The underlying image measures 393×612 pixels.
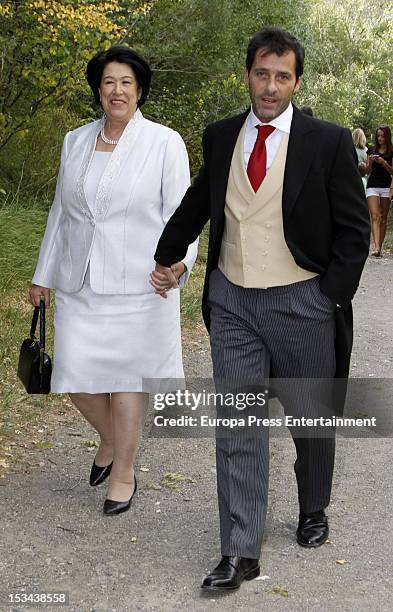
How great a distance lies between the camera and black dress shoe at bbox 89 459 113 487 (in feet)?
19.0

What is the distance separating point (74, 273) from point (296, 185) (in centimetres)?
133

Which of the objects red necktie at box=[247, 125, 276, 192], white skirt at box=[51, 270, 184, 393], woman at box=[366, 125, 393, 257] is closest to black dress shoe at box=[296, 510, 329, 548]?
white skirt at box=[51, 270, 184, 393]

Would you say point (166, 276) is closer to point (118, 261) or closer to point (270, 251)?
point (118, 261)

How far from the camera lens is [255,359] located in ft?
15.3

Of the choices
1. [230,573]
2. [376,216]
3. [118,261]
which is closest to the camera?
[230,573]

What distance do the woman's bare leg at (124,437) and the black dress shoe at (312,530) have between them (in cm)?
88

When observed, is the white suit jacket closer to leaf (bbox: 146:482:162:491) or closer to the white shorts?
leaf (bbox: 146:482:162:491)

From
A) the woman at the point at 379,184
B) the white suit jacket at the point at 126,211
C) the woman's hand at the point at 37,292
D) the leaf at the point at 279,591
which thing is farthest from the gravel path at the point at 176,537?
the woman at the point at 379,184

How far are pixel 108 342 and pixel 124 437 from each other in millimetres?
443

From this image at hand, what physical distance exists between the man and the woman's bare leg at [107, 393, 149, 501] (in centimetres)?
81

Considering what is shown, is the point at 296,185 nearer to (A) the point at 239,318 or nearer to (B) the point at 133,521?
(A) the point at 239,318

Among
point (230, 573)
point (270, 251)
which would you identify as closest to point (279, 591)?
point (230, 573)

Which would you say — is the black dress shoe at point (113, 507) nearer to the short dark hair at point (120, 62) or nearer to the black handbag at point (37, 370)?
the black handbag at point (37, 370)

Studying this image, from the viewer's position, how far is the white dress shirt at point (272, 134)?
4547 mm
